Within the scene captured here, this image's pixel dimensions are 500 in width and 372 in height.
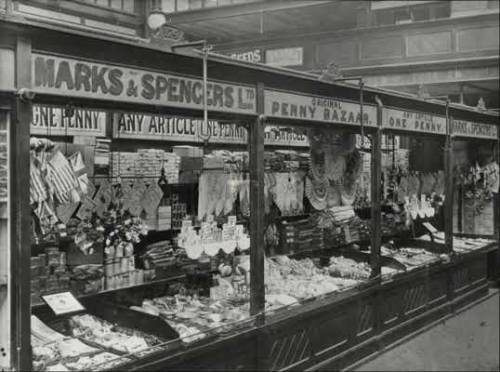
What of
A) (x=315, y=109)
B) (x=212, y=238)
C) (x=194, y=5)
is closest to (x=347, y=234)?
(x=315, y=109)

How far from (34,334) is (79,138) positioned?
88.4 inches

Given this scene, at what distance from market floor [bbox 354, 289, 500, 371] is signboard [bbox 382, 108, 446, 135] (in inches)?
99.0

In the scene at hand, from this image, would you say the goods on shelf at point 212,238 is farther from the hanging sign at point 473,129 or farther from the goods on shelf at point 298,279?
the hanging sign at point 473,129

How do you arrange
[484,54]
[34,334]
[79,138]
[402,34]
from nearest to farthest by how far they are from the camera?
[484,54], [402,34], [34,334], [79,138]

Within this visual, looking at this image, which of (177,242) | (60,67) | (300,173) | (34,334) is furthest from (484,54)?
(300,173)

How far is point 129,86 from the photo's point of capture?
3768mm

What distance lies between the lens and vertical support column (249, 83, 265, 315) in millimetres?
4828

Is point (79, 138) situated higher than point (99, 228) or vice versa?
point (79, 138)

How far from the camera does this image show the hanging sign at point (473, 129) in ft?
27.5

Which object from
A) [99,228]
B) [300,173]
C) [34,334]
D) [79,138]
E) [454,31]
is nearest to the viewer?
[454,31]

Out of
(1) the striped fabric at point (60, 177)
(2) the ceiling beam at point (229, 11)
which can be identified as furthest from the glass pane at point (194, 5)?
(1) the striped fabric at point (60, 177)

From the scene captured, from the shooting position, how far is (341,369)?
584cm

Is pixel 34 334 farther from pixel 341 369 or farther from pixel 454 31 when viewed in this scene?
pixel 454 31

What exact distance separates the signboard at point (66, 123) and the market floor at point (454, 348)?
147 inches
